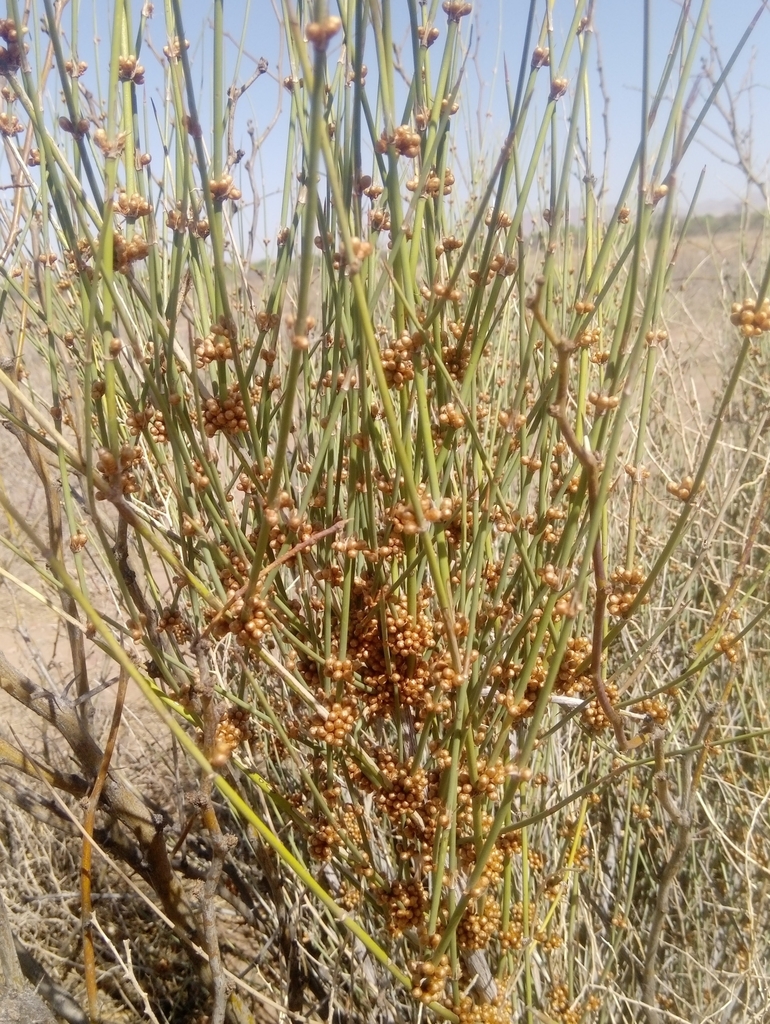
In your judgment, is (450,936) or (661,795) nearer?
(450,936)

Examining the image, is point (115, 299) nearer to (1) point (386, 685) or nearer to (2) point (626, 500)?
(1) point (386, 685)

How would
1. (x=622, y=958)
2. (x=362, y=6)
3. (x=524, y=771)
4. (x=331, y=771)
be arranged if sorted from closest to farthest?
(x=362, y=6) < (x=524, y=771) < (x=331, y=771) < (x=622, y=958)

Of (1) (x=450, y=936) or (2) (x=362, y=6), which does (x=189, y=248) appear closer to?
(2) (x=362, y=6)

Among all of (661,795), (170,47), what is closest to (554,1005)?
(661,795)

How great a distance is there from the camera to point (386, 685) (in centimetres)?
83

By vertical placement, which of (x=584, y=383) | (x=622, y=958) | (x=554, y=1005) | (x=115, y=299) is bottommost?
(x=622, y=958)

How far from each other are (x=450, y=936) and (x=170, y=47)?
3.50 feet

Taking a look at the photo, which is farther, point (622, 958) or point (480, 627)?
point (622, 958)

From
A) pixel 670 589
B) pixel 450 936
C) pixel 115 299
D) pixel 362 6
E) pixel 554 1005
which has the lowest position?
pixel 554 1005

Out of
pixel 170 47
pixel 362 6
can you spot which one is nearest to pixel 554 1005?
pixel 362 6

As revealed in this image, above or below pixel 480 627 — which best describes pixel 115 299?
above

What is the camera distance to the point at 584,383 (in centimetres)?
85

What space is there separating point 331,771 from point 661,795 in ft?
1.33

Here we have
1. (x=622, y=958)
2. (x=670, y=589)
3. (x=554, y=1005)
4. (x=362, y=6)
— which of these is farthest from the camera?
(x=670, y=589)
